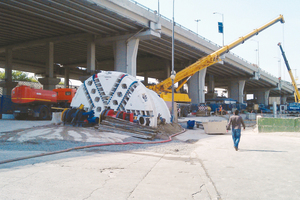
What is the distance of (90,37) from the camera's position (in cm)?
3469

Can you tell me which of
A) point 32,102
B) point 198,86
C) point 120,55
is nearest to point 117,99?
point 32,102

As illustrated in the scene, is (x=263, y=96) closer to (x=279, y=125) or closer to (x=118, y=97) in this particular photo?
(x=279, y=125)

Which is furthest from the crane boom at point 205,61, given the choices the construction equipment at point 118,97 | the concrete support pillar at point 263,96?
the concrete support pillar at point 263,96

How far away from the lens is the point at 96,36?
35312 mm

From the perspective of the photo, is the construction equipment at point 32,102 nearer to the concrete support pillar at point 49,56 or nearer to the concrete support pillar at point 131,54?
the concrete support pillar at point 131,54

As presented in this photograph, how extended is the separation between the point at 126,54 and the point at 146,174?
28.4 m

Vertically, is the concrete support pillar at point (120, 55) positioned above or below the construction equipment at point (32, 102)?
above

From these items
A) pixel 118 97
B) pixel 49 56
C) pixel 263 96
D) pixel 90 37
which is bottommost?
pixel 118 97

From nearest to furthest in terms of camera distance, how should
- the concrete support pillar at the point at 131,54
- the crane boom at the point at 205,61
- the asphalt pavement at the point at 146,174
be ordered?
the asphalt pavement at the point at 146,174 < the concrete support pillar at the point at 131,54 < the crane boom at the point at 205,61

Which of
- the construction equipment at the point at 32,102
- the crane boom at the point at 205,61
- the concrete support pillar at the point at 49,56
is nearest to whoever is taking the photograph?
the construction equipment at the point at 32,102

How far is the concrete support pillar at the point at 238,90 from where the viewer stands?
72.1 metres

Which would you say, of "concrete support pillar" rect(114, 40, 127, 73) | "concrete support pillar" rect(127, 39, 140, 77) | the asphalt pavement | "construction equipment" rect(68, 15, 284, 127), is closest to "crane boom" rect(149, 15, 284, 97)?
"concrete support pillar" rect(127, 39, 140, 77)

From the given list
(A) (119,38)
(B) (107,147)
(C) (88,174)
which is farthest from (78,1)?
(C) (88,174)

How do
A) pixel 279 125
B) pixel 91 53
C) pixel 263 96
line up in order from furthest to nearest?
pixel 263 96
pixel 91 53
pixel 279 125
